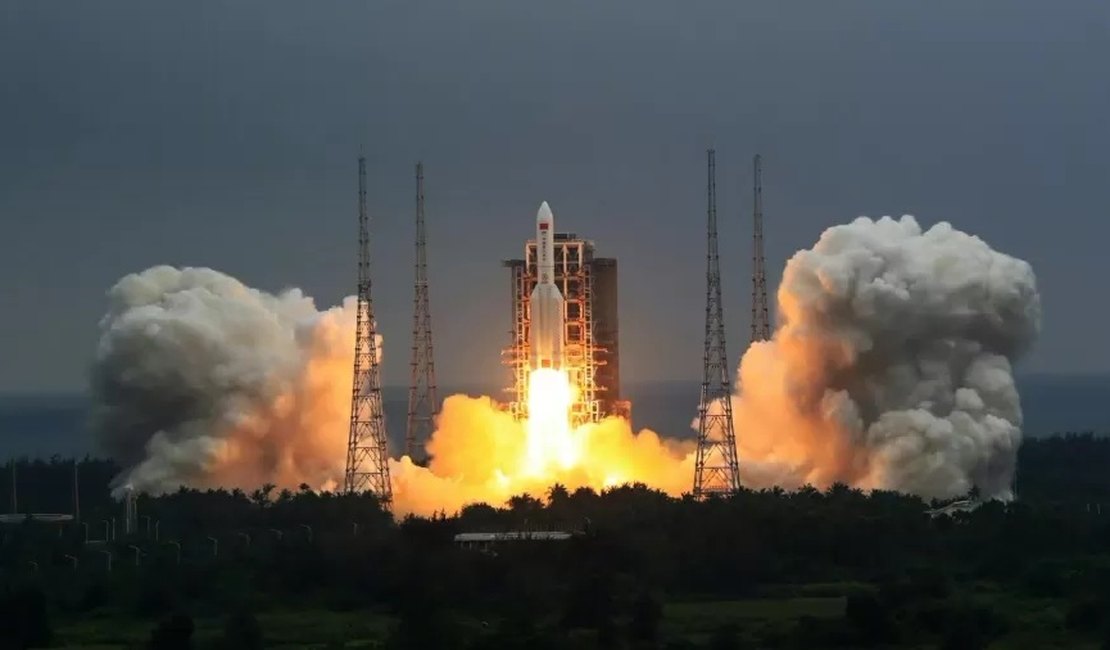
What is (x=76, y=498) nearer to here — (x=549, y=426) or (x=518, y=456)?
(x=518, y=456)

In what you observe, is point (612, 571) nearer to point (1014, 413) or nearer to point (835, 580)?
point (835, 580)

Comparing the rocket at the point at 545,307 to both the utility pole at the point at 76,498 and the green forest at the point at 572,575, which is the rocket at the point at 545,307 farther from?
the utility pole at the point at 76,498

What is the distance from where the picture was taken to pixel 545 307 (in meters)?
76.0

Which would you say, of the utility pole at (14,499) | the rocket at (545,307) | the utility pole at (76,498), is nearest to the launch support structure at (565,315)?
the rocket at (545,307)

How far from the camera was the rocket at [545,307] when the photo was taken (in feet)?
249

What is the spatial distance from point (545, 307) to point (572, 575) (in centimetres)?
1200

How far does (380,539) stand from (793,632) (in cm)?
1461

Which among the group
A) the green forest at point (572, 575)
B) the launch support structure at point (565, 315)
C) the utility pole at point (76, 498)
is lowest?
the green forest at point (572, 575)

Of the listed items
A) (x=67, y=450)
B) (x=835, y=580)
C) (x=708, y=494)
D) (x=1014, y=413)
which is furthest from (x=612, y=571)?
(x=67, y=450)

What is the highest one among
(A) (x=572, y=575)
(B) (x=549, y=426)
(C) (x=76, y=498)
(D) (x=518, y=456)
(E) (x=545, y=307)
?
(E) (x=545, y=307)

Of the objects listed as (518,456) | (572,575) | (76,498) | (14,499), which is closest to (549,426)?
(518,456)

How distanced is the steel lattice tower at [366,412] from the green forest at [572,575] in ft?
3.91

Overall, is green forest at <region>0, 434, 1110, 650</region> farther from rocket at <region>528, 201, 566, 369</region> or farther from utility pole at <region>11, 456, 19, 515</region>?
utility pole at <region>11, 456, 19, 515</region>

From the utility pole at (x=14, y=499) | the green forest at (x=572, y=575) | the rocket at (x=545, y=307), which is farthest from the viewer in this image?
the utility pole at (x=14, y=499)
